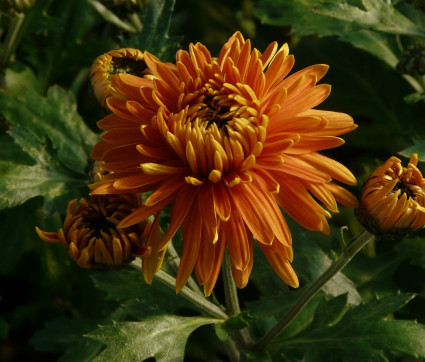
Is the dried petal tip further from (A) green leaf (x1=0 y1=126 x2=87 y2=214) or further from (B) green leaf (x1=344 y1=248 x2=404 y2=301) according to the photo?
(B) green leaf (x1=344 y1=248 x2=404 y2=301)

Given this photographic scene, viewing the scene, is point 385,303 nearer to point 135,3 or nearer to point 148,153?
point 148,153

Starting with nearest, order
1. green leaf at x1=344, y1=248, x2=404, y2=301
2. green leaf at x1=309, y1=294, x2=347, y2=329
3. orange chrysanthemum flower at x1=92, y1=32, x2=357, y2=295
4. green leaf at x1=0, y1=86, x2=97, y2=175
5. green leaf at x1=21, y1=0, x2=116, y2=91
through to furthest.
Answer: orange chrysanthemum flower at x1=92, y1=32, x2=357, y2=295, green leaf at x1=309, y1=294, x2=347, y2=329, green leaf at x1=344, y1=248, x2=404, y2=301, green leaf at x1=0, y1=86, x2=97, y2=175, green leaf at x1=21, y1=0, x2=116, y2=91

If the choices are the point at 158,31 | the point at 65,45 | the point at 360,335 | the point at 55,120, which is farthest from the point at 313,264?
the point at 65,45

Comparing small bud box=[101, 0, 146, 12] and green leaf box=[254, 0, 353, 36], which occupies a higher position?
green leaf box=[254, 0, 353, 36]

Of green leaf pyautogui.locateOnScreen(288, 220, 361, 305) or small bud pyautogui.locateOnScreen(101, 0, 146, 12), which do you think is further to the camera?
small bud pyautogui.locateOnScreen(101, 0, 146, 12)

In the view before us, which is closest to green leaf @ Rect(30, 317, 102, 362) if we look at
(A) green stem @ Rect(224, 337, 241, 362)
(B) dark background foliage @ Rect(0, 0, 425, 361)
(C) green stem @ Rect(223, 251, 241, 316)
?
(B) dark background foliage @ Rect(0, 0, 425, 361)

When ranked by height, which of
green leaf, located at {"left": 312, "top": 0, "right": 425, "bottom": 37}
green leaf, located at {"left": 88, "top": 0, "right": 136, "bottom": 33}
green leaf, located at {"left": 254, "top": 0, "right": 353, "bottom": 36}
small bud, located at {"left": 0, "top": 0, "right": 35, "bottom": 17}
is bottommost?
small bud, located at {"left": 0, "top": 0, "right": 35, "bottom": 17}

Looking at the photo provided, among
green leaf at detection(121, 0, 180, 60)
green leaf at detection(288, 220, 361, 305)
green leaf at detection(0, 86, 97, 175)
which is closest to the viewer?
green leaf at detection(288, 220, 361, 305)

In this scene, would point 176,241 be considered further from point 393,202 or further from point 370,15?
point 370,15
